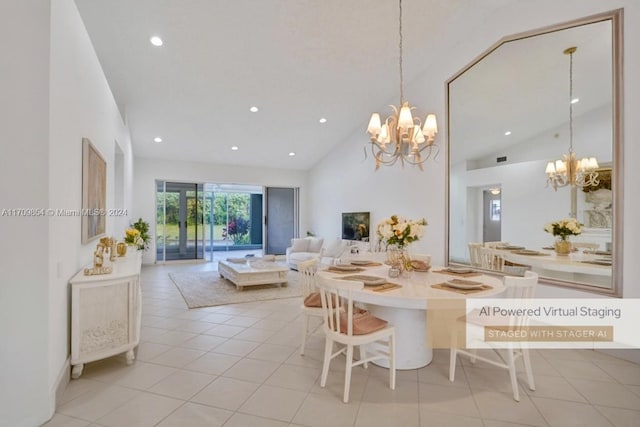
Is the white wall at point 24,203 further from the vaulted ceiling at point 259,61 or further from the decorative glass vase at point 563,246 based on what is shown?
the decorative glass vase at point 563,246

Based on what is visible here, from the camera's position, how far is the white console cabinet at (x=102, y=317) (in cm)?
247

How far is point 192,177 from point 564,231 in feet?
27.1

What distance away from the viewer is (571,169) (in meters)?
3.41

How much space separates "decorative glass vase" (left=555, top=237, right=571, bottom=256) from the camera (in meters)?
3.43

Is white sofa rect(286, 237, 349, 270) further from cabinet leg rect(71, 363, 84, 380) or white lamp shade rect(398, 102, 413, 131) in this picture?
cabinet leg rect(71, 363, 84, 380)

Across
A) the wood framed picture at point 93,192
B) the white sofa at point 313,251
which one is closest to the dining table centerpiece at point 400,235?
the wood framed picture at point 93,192

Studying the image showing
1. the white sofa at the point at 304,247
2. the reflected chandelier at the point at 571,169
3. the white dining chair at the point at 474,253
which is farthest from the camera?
the white sofa at the point at 304,247

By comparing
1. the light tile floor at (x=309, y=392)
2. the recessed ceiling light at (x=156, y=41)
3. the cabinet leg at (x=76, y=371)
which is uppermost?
the recessed ceiling light at (x=156, y=41)

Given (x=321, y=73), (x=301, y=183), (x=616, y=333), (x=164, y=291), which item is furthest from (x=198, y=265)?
(x=616, y=333)

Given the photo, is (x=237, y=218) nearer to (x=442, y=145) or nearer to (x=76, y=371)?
(x=442, y=145)

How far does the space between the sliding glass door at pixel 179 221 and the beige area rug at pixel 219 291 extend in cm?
220

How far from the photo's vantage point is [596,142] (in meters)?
3.20

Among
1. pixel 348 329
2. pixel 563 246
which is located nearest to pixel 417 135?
pixel 563 246

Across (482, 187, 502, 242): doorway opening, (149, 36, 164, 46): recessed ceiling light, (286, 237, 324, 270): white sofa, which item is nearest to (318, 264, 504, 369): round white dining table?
(482, 187, 502, 242): doorway opening
